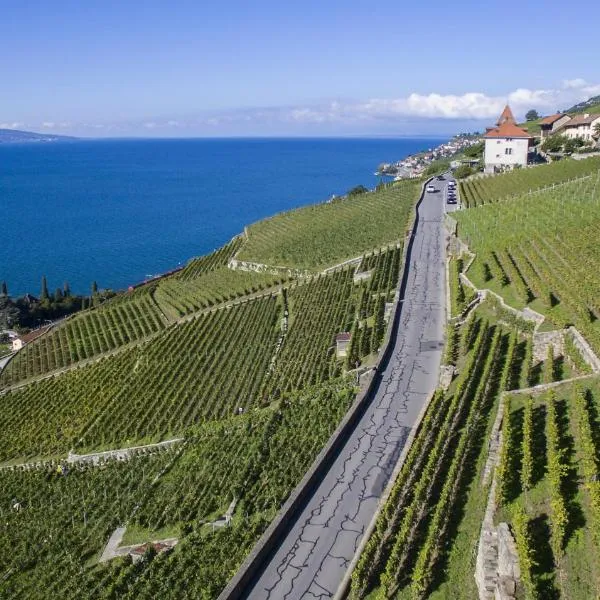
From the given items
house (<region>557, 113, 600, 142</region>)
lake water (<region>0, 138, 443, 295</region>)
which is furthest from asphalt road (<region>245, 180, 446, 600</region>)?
lake water (<region>0, 138, 443, 295</region>)

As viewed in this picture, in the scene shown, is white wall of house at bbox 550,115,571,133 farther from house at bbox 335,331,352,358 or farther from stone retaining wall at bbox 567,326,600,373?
stone retaining wall at bbox 567,326,600,373

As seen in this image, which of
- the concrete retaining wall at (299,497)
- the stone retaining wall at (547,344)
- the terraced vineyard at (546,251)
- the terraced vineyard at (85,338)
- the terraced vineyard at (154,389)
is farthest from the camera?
the terraced vineyard at (85,338)

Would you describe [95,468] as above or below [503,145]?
below

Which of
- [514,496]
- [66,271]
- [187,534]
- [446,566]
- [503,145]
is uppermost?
[503,145]

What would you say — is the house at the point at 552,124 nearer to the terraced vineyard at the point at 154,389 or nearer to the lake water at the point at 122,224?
the lake water at the point at 122,224

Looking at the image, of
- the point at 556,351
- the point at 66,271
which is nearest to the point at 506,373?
the point at 556,351

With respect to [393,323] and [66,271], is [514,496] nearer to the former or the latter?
[393,323]

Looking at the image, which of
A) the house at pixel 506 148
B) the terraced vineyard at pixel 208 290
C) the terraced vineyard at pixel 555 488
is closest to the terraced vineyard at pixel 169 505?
the terraced vineyard at pixel 555 488

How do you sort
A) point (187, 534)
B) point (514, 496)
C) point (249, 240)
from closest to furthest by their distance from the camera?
1. point (514, 496)
2. point (187, 534)
3. point (249, 240)
